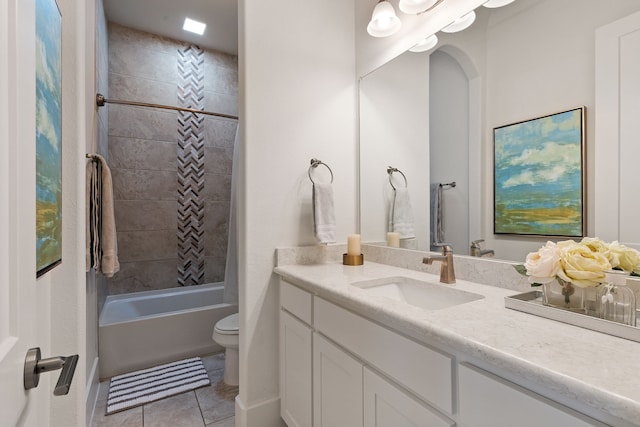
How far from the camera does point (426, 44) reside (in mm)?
1516

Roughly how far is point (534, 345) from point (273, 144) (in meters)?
1.40

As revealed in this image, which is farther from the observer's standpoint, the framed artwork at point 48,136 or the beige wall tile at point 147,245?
the beige wall tile at point 147,245

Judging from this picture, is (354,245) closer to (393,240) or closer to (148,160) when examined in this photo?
(393,240)

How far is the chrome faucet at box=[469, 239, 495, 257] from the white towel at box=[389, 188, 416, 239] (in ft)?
1.15

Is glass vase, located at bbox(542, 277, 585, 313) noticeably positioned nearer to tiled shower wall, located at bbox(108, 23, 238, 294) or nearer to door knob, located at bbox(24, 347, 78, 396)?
door knob, located at bbox(24, 347, 78, 396)

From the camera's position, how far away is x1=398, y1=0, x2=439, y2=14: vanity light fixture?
1.42 metres

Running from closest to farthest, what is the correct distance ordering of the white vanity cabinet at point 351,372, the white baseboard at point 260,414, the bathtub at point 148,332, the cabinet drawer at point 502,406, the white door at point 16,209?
1. the white door at point 16,209
2. the cabinet drawer at point 502,406
3. the white vanity cabinet at point 351,372
4. the white baseboard at point 260,414
5. the bathtub at point 148,332

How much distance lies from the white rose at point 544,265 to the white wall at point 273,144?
3.71 ft

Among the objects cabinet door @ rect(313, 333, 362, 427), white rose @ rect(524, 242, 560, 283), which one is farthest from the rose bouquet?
cabinet door @ rect(313, 333, 362, 427)

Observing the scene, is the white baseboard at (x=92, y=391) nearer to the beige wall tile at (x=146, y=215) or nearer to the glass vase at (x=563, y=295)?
the beige wall tile at (x=146, y=215)

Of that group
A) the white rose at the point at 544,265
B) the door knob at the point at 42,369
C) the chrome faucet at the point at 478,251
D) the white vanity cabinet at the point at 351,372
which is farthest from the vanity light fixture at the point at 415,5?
the door knob at the point at 42,369

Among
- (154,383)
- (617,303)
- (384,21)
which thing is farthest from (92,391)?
(384,21)

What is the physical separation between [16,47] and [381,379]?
1.14 m

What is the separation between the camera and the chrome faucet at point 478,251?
126cm
